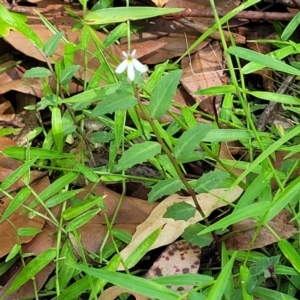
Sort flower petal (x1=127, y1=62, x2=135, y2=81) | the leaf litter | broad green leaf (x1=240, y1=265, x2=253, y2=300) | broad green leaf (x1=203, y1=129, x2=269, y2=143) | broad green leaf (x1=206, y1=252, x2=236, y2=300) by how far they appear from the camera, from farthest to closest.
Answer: the leaf litter < broad green leaf (x1=203, y1=129, x2=269, y2=143) < broad green leaf (x1=240, y1=265, x2=253, y2=300) < broad green leaf (x1=206, y1=252, x2=236, y2=300) < flower petal (x1=127, y1=62, x2=135, y2=81)

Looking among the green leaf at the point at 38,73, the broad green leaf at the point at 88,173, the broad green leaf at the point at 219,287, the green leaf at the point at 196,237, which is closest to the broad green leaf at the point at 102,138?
the broad green leaf at the point at 88,173

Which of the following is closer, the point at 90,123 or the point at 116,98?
the point at 116,98

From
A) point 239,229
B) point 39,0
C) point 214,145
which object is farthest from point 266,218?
point 39,0

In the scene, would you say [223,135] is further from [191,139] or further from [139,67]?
[139,67]

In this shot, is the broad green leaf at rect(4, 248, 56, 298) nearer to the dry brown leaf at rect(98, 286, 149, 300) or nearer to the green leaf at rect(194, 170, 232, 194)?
the dry brown leaf at rect(98, 286, 149, 300)

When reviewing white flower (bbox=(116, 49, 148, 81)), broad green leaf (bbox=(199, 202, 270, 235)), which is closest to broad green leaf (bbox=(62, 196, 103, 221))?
broad green leaf (bbox=(199, 202, 270, 235))

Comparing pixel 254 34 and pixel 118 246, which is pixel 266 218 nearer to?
pixel 118 246

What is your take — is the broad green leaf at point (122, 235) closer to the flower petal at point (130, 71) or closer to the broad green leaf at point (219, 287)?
the broad green leaf at point (219, 287)
